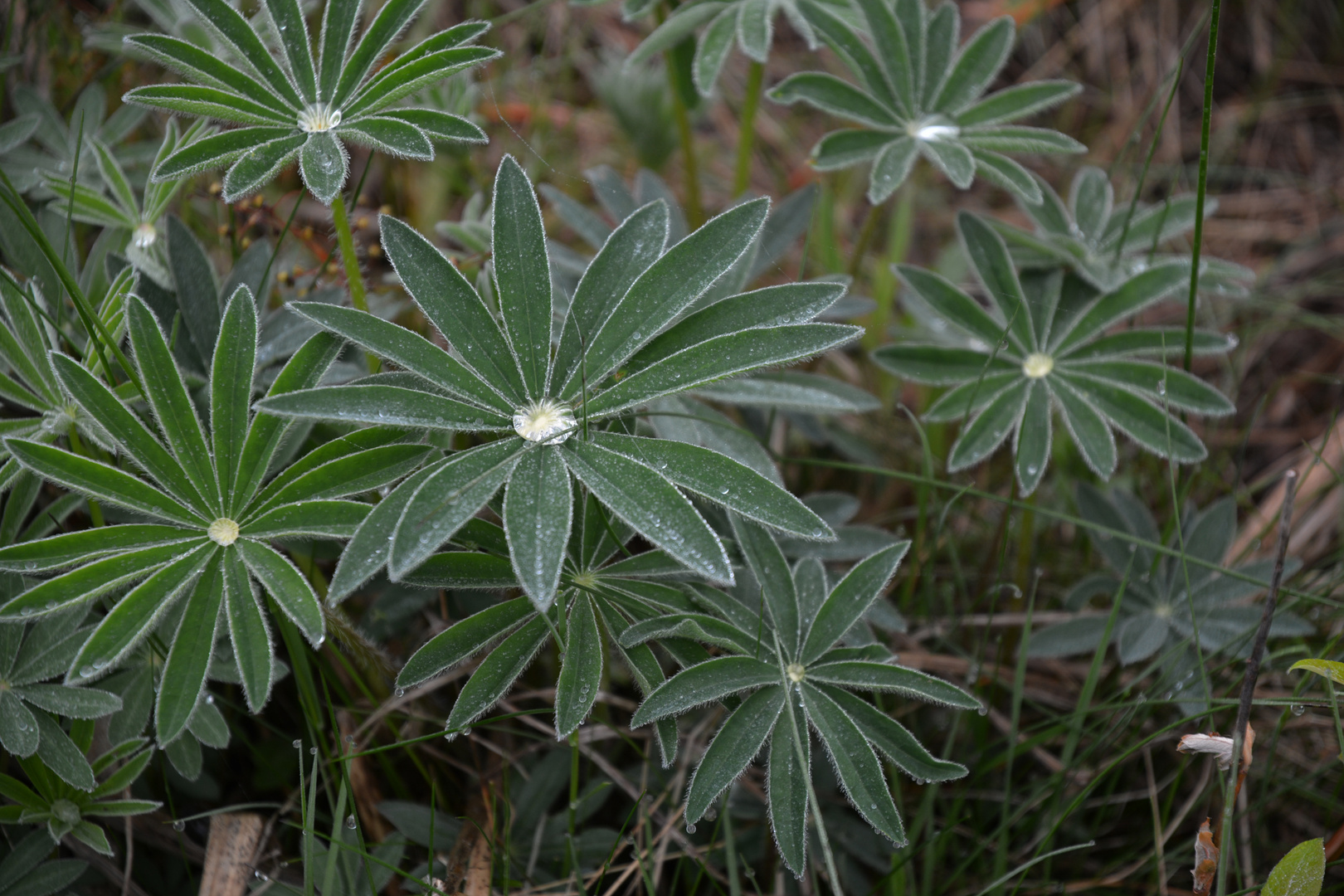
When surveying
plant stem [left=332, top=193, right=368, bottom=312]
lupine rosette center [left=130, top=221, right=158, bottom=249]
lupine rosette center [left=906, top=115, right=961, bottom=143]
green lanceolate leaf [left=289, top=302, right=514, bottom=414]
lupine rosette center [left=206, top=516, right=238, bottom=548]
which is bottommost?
lupine rosette center [left=206, top=516, right=238, bottom=548]

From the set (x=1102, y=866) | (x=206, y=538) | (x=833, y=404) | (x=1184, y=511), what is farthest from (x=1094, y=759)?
(x=206, y=538)

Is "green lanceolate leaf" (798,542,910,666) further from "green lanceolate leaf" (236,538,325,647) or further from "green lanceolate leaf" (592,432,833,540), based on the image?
"green lanceolate leaf" (236,538,325,647)

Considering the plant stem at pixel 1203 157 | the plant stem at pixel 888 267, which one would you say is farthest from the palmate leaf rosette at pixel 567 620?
the plant stem at pixel 888 267

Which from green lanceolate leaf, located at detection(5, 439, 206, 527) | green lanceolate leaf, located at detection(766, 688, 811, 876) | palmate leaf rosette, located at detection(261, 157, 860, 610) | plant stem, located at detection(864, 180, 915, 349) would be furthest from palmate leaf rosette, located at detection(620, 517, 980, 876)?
plant stem, located at detection(864, 180, 915, 349)

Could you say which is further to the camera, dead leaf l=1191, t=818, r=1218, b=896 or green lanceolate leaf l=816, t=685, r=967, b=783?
green lanceolate leaf l=816, t=685, r=967, b=783

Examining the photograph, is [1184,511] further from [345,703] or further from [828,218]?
[345,703]

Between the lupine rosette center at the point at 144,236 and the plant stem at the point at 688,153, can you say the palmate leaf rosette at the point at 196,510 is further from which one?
the plant stem at the point at 688,153

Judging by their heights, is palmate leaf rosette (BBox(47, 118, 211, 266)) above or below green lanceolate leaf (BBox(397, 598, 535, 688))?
above
